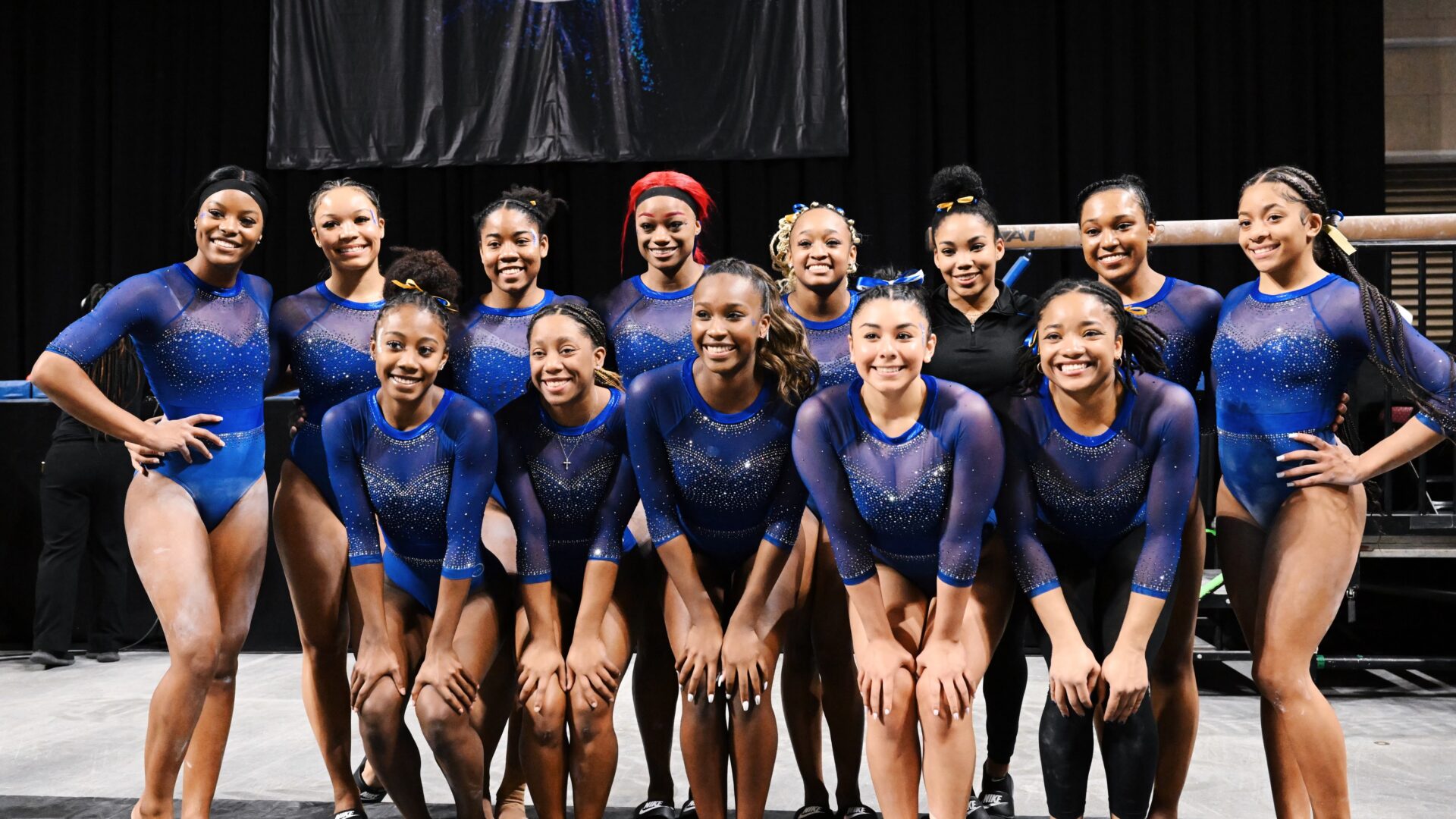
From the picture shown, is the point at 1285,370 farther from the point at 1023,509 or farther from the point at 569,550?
the point at 569,550

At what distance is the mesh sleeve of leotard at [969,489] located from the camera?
2396mm

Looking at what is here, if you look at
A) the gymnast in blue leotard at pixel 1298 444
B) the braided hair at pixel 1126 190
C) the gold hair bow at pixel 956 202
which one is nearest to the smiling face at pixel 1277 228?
the gymnast in blue leotard at pixel 1298 444

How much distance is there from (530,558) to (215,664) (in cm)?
78

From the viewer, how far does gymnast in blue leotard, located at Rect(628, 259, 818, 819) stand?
249cm

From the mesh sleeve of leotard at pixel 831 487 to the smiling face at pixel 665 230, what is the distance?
31.7 inches

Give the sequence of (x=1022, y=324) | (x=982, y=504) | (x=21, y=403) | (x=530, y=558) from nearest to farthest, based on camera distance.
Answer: (x=982, y=504)
(x=530, y=558)
(x=1022, y=324)
(x=21, y=403)

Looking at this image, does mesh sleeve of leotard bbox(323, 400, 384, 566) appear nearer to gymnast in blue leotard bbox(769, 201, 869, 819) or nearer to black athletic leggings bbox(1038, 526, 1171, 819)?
gymnast in blue leotard bbox(769, 201, 869, 819)

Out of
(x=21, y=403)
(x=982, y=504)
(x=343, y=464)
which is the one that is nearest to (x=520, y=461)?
(x=343, y=464)

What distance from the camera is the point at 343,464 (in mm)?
2678

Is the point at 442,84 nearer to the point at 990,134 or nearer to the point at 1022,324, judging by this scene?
the point at 990,134

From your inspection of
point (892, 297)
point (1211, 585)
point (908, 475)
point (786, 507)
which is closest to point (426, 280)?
point (786, 507)

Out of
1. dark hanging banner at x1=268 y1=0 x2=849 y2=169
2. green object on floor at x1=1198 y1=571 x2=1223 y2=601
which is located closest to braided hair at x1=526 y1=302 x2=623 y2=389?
green object on floor at x1=1198 y1=571 x2=1223 y2=601

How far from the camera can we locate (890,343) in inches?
95.9

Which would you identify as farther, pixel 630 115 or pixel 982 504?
pixel 630 115
